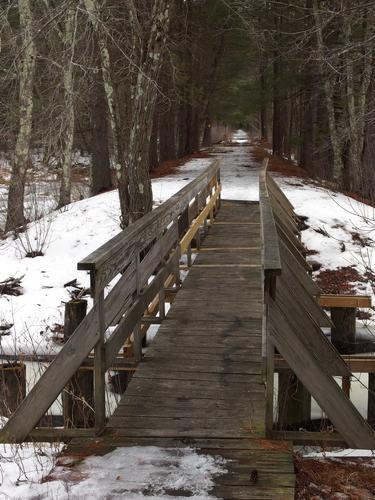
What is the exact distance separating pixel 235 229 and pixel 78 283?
11.5 ft

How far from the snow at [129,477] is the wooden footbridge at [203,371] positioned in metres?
0.12

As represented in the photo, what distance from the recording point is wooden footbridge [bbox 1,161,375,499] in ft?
12.1

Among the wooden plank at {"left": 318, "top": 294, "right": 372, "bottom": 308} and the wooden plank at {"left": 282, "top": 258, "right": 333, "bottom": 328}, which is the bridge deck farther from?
the wooden plank at {"left": 318, "top": 294, "right": 372, "bottom": 308}

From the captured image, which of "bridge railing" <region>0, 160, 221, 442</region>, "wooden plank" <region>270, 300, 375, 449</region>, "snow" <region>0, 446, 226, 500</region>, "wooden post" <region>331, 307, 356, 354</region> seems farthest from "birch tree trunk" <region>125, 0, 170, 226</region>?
"snow" <region>0, 446, 226, 500</region>

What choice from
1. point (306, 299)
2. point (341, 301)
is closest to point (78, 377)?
point (306, 299)

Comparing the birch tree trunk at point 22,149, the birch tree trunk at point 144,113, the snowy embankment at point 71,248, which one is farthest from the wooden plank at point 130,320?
the birch tree trunk at point 22,149

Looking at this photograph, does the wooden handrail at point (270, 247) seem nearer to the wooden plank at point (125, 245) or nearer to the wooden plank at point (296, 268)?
the wooden plank at point (296, 268)

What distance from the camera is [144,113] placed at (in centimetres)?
966

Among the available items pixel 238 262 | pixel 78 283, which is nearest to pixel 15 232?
pixel 78 283

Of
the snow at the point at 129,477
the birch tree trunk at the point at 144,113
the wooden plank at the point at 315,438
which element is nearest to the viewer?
the snow at the point at 129,477

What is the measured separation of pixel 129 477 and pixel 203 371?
186cm

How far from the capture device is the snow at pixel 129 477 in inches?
129

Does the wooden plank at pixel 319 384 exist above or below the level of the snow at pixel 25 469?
above

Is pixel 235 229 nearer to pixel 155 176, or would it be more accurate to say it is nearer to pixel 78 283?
pixel 78 283
